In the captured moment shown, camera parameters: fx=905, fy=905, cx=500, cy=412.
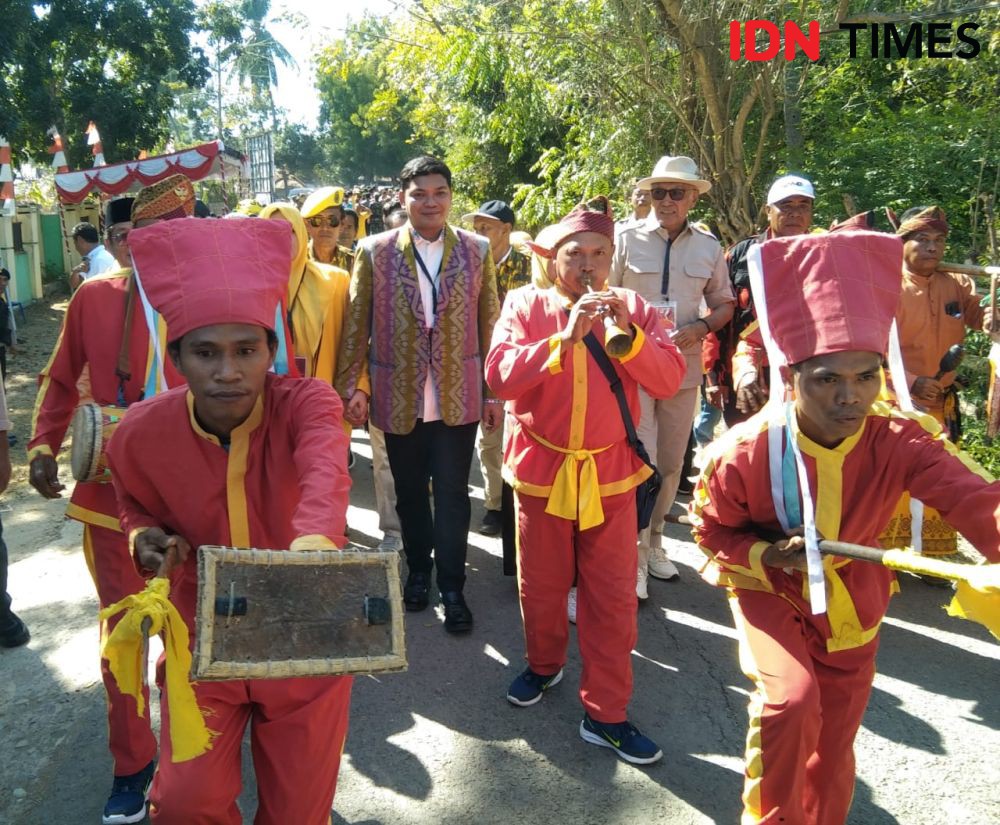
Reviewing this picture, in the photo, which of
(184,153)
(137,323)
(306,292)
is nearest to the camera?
(137,323)

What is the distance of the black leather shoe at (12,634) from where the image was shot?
4.68m

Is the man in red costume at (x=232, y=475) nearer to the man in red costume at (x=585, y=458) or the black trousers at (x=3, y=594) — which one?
the man in red costume at (x=585, y=458)

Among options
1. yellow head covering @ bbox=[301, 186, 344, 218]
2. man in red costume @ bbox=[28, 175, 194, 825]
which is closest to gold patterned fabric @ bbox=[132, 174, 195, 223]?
man in red costume @ bbox=[28, 175, 194, 825]

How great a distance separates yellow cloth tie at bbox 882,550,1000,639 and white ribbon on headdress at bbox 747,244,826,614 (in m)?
0.29

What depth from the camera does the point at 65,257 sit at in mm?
23281

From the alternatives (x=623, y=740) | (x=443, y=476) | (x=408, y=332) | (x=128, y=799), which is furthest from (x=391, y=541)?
(x=128, y=799)

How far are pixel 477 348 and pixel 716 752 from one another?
237 centimetres

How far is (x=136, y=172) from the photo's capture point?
1952 cm

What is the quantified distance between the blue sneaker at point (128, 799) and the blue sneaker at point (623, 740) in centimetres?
174

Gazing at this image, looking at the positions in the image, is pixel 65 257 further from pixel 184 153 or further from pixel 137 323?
pixel 137 323

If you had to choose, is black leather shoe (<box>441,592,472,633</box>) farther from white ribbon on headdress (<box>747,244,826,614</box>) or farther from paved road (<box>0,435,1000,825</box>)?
white ribbon on headdress (<box>747,244,826,614</box>)

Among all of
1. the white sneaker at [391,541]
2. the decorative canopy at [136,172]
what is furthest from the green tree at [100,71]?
the white sneaker at [391,541]

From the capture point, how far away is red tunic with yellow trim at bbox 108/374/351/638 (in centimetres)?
258

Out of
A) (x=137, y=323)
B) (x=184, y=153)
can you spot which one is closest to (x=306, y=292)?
(x=137, y=323)
